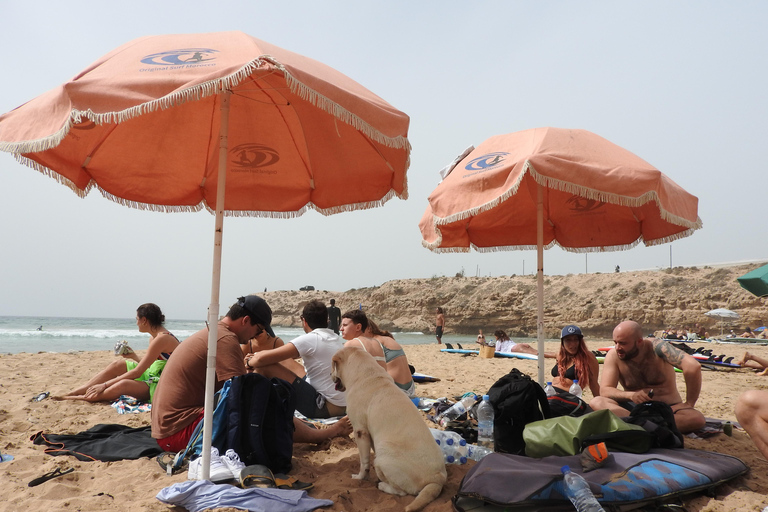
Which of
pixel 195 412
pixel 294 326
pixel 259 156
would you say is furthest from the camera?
pixel 294 326

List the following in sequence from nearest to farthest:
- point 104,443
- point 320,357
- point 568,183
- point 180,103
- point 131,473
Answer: point 180,103 < point 131,473 < point 568,183 < point 104,443 < point 320,357

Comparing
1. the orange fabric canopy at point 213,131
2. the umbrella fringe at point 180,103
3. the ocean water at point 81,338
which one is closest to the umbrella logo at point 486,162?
the orange fabric canopy at point 213,131

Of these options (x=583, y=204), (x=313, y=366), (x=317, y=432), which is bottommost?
(x=317, y=432)

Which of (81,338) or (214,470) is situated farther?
(81,338)

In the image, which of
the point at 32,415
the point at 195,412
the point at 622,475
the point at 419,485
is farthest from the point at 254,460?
the point at 32,415

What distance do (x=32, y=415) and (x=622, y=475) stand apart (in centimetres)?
612

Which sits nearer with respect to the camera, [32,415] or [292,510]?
[292,510]

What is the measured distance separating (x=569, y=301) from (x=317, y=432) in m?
37.5

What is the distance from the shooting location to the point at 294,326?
56344mm

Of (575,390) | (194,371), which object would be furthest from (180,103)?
(575,390)

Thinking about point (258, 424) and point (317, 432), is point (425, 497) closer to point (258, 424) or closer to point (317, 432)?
point (258, 424)

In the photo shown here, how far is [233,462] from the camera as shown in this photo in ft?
10.8

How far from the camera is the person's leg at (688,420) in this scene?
4453 millimetres

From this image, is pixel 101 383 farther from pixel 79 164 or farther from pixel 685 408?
pixel 685 408
